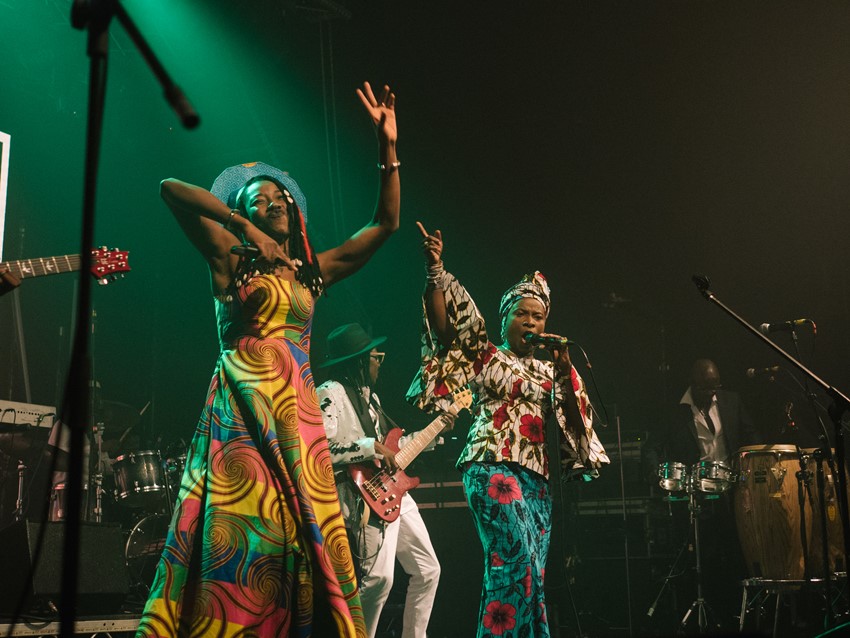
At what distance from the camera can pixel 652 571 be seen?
8.38m

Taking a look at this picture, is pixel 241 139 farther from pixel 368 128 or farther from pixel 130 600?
pixel 130 600

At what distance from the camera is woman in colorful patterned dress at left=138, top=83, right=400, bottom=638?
3.17 meters

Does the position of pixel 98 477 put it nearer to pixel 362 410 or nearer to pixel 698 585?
pixel 362 410

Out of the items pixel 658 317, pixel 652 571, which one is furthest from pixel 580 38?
pixel 652 571

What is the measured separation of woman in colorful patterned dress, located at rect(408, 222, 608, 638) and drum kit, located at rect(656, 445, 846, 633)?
10.3 ft

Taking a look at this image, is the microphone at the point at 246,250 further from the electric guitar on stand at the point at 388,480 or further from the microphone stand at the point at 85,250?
the electric guitar on stand at the point at 388,480

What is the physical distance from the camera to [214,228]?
3.64m

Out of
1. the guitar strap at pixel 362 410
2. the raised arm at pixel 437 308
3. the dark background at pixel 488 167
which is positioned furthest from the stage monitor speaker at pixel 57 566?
the dark background at pixel 488 167

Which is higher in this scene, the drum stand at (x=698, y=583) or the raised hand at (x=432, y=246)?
the raised hand at (x=432, y=246)

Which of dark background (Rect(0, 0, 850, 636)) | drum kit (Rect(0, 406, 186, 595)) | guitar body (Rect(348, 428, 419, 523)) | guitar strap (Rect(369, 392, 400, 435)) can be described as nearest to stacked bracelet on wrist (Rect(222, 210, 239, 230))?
guitar body (Rect(348, 428, 419, 523))

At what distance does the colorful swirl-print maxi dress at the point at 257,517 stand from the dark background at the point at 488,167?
15.5ft

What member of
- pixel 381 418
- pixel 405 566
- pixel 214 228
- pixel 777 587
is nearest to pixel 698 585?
pixel 777 587

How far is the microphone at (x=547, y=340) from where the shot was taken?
4.70m

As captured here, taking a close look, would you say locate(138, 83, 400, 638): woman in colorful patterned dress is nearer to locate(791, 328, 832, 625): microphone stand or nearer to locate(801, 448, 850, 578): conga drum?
locate(791, 328, 832, 625): microphone stand
